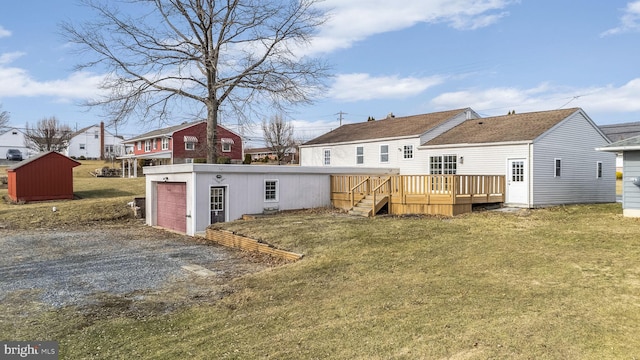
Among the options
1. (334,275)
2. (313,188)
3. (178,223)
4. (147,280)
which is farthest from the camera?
(313,188)

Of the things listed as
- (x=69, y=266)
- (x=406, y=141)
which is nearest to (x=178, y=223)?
(x=69, y=266)

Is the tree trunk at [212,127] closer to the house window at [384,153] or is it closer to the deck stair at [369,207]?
the house window at [384,153]

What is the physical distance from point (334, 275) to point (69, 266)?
22.7 feet

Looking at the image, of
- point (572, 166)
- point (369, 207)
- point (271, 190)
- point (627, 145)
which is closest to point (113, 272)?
point (271, 190)

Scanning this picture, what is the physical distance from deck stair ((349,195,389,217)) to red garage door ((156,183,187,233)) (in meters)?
6.71

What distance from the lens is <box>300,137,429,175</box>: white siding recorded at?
2256 centimetres

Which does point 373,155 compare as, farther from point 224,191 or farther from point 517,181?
point 224,191

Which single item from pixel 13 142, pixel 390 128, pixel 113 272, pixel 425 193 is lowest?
pixel 113 272

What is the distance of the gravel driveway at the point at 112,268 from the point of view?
26.7 ft

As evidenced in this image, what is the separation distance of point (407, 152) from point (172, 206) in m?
12.4

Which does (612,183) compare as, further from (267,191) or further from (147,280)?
(147,280)

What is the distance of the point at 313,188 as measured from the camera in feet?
62.2

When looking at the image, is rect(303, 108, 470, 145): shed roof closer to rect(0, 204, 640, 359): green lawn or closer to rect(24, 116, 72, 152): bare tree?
rect(0, 204, 640, 359): green lawn

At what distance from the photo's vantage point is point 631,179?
46.2 ft
